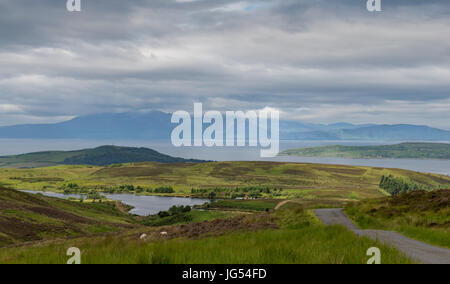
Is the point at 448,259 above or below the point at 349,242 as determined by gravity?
below

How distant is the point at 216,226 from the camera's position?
1184 inches

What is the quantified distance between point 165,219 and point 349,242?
343 ft

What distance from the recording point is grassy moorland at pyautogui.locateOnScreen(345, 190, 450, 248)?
19383mm

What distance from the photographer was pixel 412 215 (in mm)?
27344

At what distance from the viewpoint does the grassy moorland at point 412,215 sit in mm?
19383

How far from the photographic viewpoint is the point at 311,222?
25250mm
